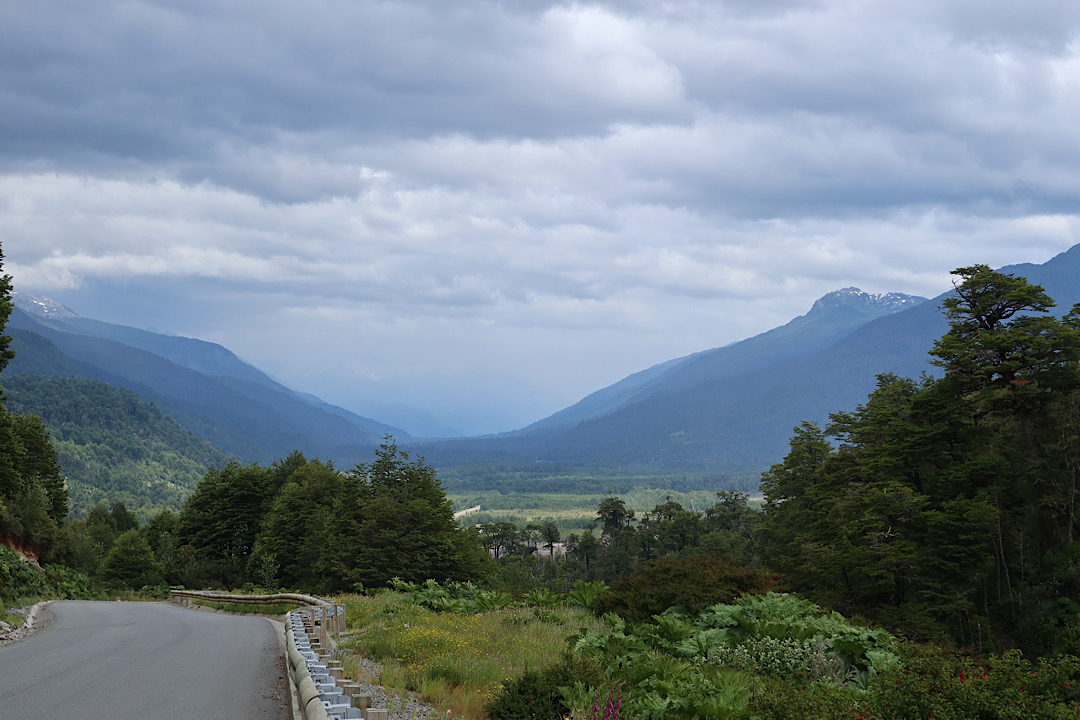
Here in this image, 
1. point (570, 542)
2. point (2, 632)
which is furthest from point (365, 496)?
point (570, 542)

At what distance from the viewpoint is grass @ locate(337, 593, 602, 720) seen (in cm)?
1044

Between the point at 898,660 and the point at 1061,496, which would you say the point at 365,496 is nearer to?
the point at 1061,496

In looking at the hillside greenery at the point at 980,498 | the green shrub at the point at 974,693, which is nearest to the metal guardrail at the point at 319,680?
the green shrub at the point at 974,693

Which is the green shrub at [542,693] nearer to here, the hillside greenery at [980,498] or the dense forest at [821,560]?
the dense forest at [821,560]

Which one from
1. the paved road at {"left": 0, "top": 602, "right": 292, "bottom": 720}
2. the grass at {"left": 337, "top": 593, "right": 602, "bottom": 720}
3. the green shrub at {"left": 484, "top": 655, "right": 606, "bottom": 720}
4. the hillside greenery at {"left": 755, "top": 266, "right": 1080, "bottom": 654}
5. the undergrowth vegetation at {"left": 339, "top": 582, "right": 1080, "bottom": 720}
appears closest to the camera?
the undergrowth vegetation at {"left": 339, "top": 582, "right": 1080, "bottom": 720}

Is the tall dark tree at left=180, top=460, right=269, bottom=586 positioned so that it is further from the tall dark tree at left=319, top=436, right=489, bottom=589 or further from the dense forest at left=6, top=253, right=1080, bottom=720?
the tall dark tree at left=319, top=436, right=489, bottom=589

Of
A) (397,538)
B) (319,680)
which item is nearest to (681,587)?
(319,680)

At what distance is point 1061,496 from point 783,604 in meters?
25.4

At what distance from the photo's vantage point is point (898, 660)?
10.3 m

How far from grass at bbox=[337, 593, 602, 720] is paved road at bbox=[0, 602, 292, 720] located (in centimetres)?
177

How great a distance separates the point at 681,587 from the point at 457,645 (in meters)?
5.79

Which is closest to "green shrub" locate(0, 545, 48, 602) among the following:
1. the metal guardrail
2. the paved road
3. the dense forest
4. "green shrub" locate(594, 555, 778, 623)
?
the dense forest

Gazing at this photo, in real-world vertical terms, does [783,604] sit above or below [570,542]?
above

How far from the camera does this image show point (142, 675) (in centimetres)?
1160
